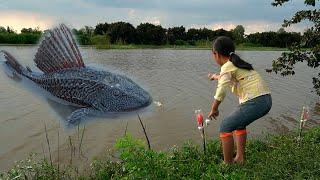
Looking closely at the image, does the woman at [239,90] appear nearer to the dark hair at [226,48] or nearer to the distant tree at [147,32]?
the dark hair at [226,48]

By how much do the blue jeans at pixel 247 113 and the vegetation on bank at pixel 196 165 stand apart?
42 cm

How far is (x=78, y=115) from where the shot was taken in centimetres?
384

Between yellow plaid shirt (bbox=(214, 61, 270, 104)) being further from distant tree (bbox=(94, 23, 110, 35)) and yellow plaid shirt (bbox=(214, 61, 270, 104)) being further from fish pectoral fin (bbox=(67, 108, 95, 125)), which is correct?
fish pectoral fin (bbox=(67, 108, 95, 125))

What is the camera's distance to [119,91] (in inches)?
151

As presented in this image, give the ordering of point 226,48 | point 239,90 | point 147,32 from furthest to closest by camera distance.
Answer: point 147,32
point 239,90
point 226,48

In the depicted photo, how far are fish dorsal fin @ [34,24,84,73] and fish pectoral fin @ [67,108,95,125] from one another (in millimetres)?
346

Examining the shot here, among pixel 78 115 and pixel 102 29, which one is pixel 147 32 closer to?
pixel 102 29

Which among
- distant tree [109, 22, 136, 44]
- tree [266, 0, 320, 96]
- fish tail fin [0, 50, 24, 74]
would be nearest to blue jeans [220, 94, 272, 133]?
distant tree [109, 22, 136, 44]

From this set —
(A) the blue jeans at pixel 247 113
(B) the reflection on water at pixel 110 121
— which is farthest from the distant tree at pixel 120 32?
(A) the blue jeans at pixel 247 113

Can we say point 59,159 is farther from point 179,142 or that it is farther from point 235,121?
point 235,121

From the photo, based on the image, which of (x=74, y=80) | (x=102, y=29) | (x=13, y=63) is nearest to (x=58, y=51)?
(x=74, y=80)

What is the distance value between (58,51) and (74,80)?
262 mm

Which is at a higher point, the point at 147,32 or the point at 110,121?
the point at 147,32

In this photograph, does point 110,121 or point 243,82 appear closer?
point 110,121
